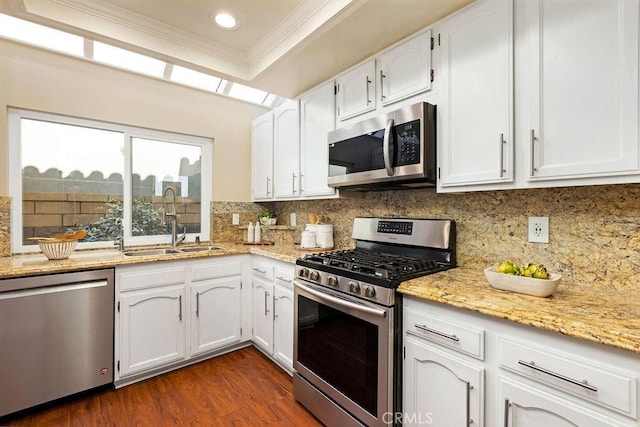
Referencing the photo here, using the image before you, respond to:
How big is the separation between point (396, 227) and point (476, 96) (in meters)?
0.93

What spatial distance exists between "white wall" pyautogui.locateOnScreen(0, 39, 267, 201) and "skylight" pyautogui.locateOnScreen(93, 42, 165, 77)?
2.3 inches

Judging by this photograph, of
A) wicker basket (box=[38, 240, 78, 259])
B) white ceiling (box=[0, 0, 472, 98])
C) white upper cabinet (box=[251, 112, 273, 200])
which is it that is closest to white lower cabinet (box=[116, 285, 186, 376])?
wicker basket (box=[38, 240, 78, 259])

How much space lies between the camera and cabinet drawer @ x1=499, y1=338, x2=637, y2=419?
0.89 metres

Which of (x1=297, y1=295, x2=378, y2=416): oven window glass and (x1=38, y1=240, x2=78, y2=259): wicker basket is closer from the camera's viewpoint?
(x1=297, y1=295, x2=378, y2=416): oven window glass

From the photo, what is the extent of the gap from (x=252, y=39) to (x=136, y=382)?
263 centimetres

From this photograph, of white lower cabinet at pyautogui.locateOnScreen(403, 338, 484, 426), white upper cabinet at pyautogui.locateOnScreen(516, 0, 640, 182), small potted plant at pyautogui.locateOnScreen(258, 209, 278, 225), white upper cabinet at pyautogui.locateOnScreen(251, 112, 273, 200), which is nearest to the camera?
white upper cabinet at pyautogui.locateOnScreen(516, 0, 640, 182)

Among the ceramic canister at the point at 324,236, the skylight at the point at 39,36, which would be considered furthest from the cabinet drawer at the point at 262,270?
the skylight at the point at 39,36

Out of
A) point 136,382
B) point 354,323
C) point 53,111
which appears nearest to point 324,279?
point 354,323

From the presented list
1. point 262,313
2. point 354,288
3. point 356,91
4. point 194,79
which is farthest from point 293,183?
point 194,79

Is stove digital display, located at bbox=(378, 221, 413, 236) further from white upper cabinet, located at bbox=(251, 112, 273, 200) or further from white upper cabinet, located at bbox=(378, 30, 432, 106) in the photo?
white upper cabinet, located at bbox=(251, 112, 273, 200)

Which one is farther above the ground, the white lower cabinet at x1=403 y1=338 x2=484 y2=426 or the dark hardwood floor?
the white lower cabinet at x1=403 y1=338 x2=484 y2=426

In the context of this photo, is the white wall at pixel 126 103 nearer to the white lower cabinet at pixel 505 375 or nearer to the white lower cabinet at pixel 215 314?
the white lower cabinet at pixel 215 314

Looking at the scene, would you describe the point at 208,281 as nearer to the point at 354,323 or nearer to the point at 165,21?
the point at 354,323

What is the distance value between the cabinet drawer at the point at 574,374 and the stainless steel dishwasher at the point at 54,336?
2.36m
